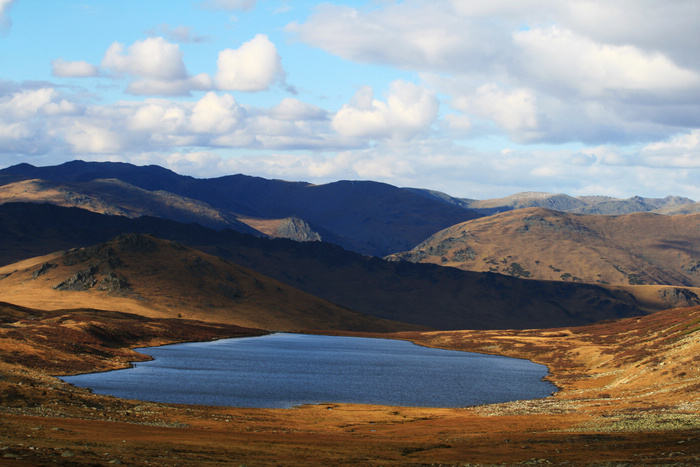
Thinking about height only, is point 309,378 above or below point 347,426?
below

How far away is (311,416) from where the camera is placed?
73.9 metres

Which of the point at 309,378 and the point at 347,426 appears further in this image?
the point at 309,378

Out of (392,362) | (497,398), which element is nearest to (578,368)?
(392,362)

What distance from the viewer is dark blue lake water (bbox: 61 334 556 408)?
89062 millimetres

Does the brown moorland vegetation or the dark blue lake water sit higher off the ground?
the brown moorland vegetation

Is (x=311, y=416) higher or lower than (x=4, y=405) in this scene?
lower

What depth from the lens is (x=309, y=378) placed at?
113m

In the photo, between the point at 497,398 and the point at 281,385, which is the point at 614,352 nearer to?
the point at 497,398

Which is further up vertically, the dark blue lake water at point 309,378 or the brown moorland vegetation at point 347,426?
the brown moorland vegetation at point 347,426

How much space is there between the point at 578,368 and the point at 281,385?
7364 cm

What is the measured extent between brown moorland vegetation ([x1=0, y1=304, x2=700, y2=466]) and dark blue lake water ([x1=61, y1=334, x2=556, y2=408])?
7.13 meters

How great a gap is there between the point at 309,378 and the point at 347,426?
47.4 metres

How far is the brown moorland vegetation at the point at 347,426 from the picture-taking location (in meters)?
40.9

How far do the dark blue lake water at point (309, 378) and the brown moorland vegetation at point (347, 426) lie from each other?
7129 mm
